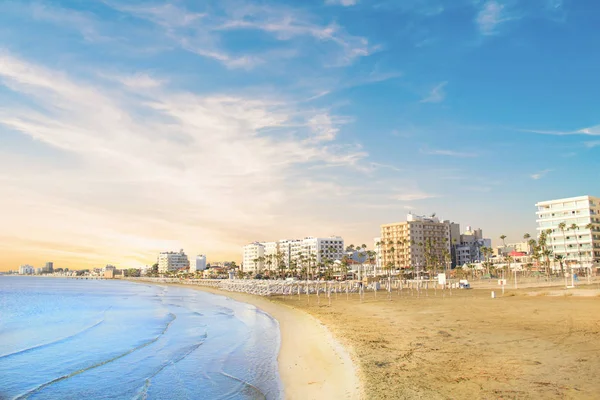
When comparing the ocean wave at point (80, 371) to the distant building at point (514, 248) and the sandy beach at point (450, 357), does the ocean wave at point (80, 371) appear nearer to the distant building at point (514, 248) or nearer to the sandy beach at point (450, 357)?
the sandy beach at point (450, 357)

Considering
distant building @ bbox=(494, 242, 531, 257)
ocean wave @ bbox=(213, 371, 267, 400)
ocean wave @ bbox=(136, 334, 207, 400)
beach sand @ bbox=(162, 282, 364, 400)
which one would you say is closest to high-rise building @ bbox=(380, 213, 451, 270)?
distant building @ bbox=(494, 242, 531, 257)

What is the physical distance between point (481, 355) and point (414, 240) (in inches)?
5708

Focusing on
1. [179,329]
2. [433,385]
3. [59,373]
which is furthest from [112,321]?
[433,385]

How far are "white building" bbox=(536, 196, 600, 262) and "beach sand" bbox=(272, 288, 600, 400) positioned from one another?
90356 mm

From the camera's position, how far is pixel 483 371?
1605cm

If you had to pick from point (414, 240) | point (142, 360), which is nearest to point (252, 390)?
point (142, 360)

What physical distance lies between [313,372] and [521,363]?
839 centimetres

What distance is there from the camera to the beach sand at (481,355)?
45.5 ft

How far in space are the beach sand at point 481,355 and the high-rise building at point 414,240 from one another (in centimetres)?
12536

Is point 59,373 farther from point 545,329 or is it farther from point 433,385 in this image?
point 545,329

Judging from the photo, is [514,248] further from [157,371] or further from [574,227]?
[157,371]

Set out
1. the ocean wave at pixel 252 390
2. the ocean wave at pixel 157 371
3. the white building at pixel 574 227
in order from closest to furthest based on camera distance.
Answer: the ocean wave at pixel 252 390 < the ocean wave at pixel 157 371 < the white building at pixel 574 227

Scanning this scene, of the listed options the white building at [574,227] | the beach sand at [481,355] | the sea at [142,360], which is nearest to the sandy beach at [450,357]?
the beach sand at [481,355]

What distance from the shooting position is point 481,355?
18.8 m
